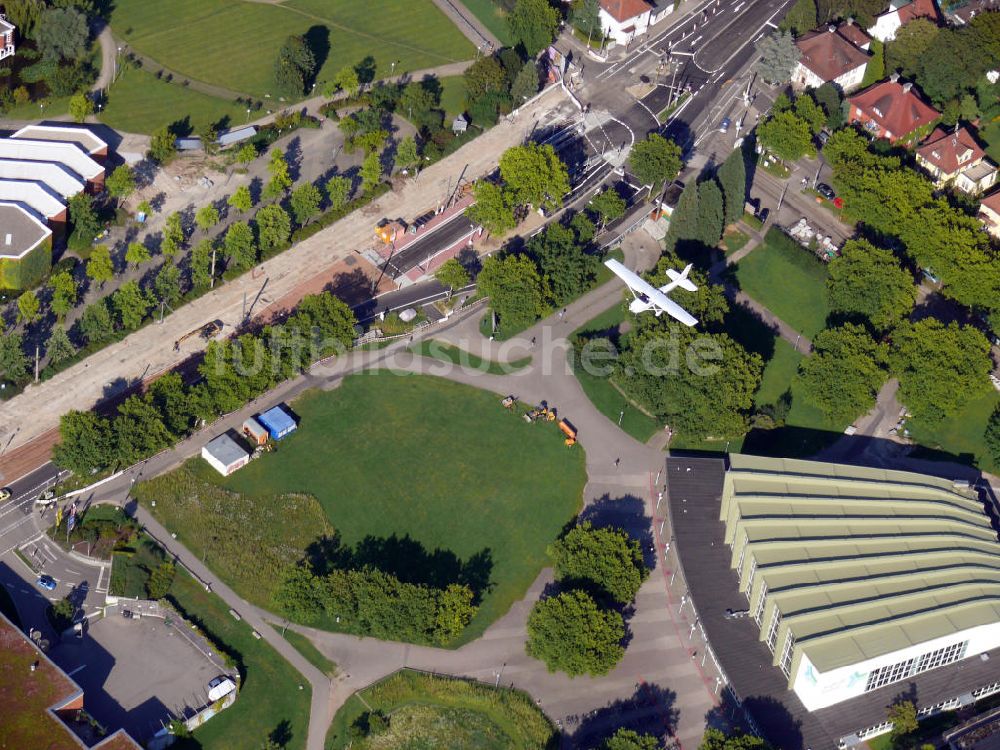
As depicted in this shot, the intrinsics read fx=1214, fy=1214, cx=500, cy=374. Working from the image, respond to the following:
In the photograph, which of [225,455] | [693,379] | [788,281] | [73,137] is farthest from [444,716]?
[73,137]

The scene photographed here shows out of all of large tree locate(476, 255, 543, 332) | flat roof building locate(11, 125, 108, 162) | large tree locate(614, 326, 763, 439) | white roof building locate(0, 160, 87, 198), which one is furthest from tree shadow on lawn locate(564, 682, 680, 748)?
flat roof building locate(11, 125, 108, 162)

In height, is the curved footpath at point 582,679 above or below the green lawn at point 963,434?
below

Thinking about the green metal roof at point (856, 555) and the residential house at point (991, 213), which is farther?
the residential house at point (991, 213)

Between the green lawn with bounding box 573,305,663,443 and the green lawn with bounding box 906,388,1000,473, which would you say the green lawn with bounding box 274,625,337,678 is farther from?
the green lawn with bounding box 906,388,1000,473

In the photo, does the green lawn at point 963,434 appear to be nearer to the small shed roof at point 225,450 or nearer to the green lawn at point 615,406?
the green lawn at point 615,406

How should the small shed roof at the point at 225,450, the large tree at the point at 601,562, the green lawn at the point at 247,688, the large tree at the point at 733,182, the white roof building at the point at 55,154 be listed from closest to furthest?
the green lawn at the point at 247,688 → the large tree at the point at 601,562 → the small shed roof at the point at 225,450 → the large tree at the point at 733,182 → the white roof building at the point at 55,154

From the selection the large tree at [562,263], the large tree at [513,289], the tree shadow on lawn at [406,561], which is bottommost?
the tree shadow on lawn at [406,561]

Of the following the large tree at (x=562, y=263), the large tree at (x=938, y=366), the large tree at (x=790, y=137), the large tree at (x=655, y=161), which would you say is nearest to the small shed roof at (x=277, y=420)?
the large tree at (x=562, y=263)

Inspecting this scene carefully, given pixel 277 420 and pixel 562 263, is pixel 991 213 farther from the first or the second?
pixel 277 420
